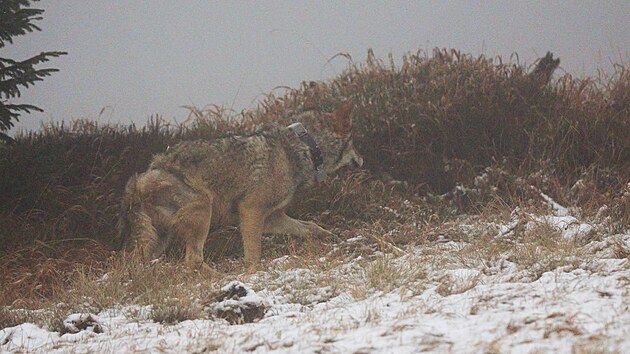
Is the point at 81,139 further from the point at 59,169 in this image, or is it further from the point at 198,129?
the point at 198,129

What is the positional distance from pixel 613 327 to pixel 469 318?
2.41ft

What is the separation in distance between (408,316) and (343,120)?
13.7ft

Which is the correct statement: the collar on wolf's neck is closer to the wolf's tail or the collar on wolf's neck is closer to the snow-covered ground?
the wolf's tail

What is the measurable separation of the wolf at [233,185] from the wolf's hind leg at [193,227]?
0.01 metres

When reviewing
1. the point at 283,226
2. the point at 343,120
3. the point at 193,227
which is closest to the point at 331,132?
the point at 343,120

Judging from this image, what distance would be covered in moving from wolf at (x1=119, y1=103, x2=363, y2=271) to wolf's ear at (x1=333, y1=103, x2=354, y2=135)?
0.01m

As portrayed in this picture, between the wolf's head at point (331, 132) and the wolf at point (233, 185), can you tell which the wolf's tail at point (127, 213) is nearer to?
the wolf at point (233, 185)

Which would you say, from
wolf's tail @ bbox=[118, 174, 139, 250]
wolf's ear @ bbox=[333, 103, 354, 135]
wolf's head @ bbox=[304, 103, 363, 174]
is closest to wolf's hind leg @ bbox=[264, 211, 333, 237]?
wolf's head @ bbox=[304, 103, 363, 174]

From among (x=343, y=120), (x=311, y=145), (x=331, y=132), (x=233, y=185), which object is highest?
(x=343, y=120)

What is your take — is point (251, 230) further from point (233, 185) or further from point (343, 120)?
point (343, 120)

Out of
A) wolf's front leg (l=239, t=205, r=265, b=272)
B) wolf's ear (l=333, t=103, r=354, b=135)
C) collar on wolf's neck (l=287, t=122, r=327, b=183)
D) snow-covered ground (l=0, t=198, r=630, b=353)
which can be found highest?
wolf's ear (l=333, t=103, r=354, b=135)

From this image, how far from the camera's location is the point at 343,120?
8000mm

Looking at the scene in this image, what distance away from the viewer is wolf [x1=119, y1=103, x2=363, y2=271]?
7.17m

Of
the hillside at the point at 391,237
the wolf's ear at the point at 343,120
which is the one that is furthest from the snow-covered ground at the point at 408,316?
the wolf's ear at the point at 343,120
